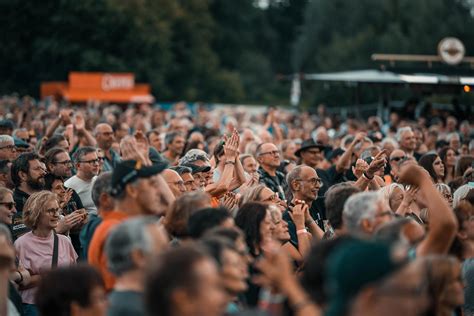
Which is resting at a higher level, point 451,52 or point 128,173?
point 451,52

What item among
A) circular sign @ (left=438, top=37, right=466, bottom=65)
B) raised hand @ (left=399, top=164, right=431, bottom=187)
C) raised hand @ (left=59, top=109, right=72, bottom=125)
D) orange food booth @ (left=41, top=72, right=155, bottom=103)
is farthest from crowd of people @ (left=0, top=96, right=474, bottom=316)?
orange food booth @ (left=41, top=72, right=155, bottom=103)

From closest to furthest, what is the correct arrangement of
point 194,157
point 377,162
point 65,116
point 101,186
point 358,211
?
Answer: point 358,211
point 101,186
point 377,162
point 194,157
point 65,116

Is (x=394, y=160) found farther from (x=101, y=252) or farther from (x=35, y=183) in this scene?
(x=101, y=252)

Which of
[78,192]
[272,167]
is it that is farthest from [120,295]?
[272,167]

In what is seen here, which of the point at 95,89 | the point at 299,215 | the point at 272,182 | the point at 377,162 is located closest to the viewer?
the point at 299,215

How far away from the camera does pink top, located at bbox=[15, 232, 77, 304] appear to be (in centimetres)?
936

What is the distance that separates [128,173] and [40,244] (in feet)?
7.28

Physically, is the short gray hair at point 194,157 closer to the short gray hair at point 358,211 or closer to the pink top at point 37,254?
the pink top at point 37,254

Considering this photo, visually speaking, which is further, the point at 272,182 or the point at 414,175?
the point at 272,182

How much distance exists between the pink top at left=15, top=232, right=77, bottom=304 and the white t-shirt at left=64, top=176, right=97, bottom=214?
1573 mm

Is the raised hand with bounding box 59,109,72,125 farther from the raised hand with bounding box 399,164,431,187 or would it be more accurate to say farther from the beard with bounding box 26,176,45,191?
the raised hand with bounding box 399,164,431,187

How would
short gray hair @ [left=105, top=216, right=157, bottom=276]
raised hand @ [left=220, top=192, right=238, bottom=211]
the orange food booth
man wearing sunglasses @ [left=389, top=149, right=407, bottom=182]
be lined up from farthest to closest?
the orange food booth
man wearing sunglasses @ [left=389, top=149, right=407, bottom=182]
raised hand @ [left=220, top=192, right=238, bottom=211]
short gray hair @ [left=105, top=216, right=157, bottom=276]

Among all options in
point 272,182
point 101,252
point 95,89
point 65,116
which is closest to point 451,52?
point 95,89

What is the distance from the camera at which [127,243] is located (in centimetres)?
613
